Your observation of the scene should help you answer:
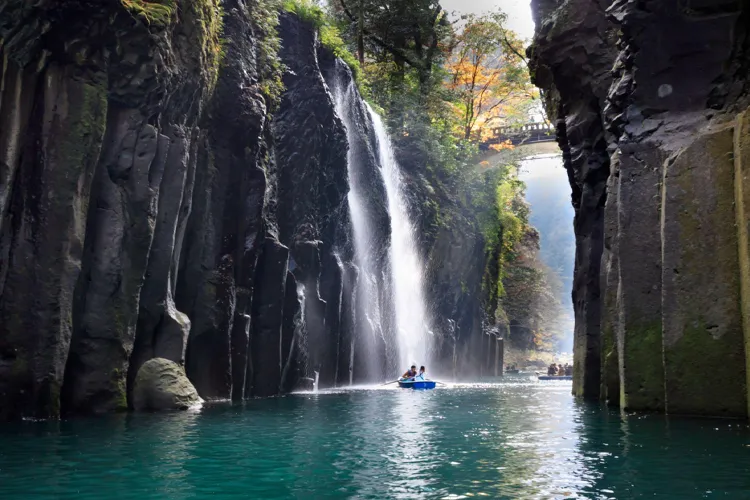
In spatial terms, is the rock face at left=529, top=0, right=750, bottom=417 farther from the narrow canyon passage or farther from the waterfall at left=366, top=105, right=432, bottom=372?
the waterfall at left=366, top=105, right=432, bottom=372

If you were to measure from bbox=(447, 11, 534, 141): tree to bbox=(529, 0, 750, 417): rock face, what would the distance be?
95.9ft

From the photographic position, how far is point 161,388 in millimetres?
15969

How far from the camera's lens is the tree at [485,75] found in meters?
45.8

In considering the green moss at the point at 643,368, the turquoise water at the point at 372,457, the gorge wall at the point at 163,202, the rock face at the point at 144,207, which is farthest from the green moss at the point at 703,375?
the gorge wall at the point at 163,202

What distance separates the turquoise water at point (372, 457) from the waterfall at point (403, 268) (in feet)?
68.1

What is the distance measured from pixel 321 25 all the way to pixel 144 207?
602 inches

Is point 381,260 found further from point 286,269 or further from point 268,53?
point 268,53

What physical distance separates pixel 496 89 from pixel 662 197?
115 feet

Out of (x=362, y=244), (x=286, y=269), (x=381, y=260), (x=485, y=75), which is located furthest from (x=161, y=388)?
(x=485, y=75)

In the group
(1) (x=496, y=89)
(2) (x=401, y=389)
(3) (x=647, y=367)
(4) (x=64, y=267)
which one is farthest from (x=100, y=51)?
(1) (x=496, y=89)

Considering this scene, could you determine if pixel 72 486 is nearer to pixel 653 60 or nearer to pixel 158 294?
pixel 158 294

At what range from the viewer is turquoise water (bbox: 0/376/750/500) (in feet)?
23.6

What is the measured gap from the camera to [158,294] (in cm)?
1689

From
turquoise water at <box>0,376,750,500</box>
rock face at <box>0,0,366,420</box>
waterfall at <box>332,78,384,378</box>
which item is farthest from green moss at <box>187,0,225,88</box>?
waterfall at <box>332,78,384,378</box>
